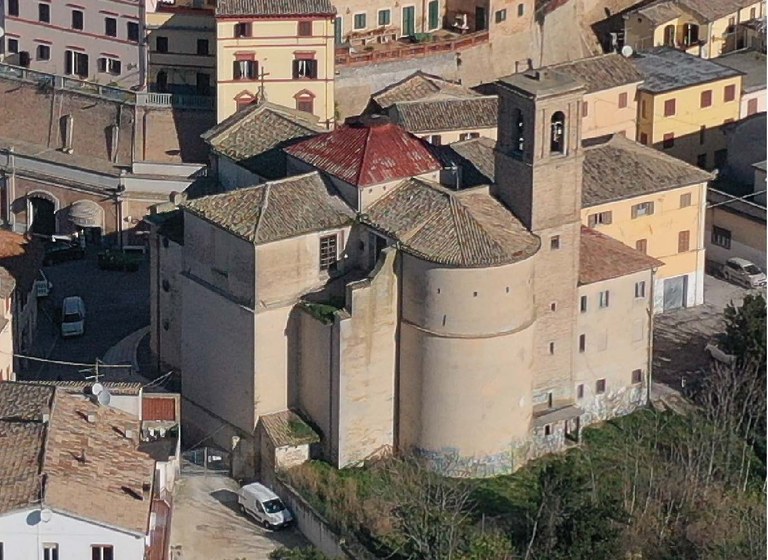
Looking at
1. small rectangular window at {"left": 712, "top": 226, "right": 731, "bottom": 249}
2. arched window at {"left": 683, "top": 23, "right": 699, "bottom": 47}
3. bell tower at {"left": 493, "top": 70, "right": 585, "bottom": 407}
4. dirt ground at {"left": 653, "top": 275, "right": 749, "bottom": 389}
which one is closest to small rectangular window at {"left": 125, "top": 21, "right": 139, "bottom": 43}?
small rectangular window at {"left": 712, "top": 226, "right": 731, "bottom": 249}

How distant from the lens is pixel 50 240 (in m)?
98.9

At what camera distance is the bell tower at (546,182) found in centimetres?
8081

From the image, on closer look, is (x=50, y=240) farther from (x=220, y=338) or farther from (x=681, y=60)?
(x=681, y=60)

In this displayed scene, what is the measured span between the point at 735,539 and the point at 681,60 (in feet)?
98.6

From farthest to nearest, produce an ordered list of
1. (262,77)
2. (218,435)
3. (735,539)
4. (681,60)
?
1. (681,60)
2. (262,77)
3. (218,435)
4. (735,539)

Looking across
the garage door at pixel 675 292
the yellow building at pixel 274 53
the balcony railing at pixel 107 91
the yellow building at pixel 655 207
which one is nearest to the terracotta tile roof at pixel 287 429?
the yellow building at pixel 655 207

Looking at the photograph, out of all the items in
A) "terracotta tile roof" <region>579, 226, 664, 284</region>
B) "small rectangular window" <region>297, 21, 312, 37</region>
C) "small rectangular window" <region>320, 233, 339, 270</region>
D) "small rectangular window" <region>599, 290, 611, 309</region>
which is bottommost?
"small rectangular window" <region>599, 290, 611, 309</region>

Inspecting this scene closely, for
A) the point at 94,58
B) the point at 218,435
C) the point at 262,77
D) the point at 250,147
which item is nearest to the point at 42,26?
the point at 94,58

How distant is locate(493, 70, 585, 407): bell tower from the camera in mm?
80812

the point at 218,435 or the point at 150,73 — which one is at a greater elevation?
the point at 150,73

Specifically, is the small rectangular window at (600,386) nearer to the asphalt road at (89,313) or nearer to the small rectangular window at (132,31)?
the asphalt road at (89,313)

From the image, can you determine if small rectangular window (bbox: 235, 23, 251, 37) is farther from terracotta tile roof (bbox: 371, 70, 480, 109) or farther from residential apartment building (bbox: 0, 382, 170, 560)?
residential apartment building (bbox: 0, 382, 170, 560)

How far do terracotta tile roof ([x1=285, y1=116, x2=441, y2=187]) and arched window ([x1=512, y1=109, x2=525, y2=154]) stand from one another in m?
2.78

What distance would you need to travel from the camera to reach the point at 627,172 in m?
90.5
